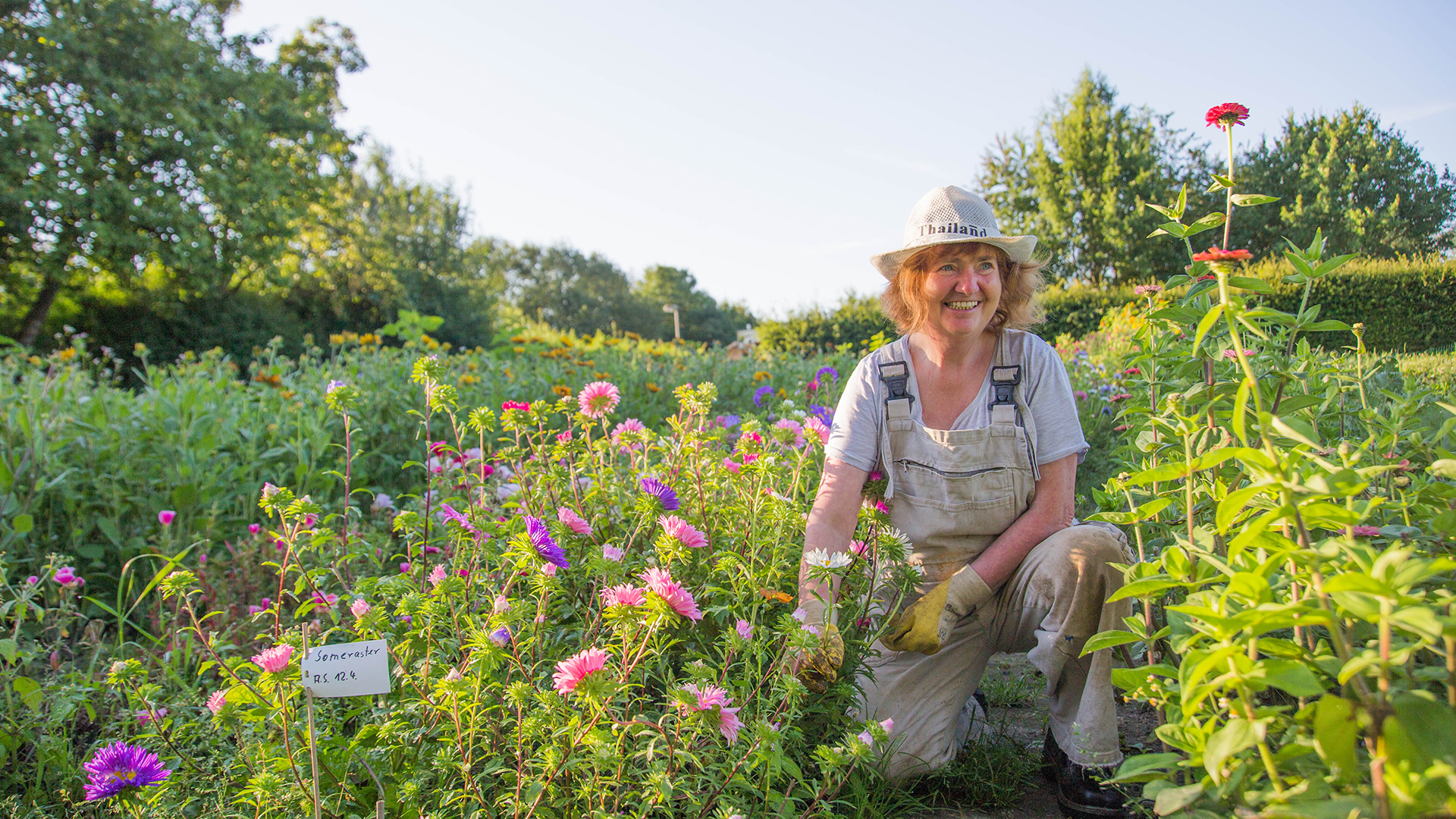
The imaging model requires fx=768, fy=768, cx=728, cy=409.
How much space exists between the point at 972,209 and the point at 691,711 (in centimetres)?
155

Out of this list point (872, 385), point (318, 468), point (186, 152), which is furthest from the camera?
point (186, 152)

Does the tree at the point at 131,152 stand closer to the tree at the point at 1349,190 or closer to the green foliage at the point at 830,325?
the green foliage at the point at 830,325

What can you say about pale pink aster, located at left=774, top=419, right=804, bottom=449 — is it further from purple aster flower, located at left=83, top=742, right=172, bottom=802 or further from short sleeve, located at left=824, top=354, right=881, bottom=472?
purple aster flower, located at left=83, top=742, right=172, bottom=802

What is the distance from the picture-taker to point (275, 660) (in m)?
1.30

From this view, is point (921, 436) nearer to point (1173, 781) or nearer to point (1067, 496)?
point (1067, 496)

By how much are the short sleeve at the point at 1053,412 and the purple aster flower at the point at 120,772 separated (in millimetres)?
1935

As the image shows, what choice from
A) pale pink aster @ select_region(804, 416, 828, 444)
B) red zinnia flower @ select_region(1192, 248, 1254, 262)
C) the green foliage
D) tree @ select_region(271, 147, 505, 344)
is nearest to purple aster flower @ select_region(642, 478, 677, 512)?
pale pink aster @ select_region(804, 416, 828, 444)

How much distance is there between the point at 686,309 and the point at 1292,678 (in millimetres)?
57218

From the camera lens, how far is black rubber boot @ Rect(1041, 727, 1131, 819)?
1.59 meters

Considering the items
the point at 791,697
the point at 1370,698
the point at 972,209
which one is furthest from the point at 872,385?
the point at 1370,698

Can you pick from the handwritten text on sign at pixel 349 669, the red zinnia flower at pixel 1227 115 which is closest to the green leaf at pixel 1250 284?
the red zinnia flower at pixel 1227 115

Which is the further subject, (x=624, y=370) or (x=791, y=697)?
(x=624, y=370)

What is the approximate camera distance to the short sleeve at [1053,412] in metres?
1.95

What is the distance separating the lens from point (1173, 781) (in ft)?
2.89
